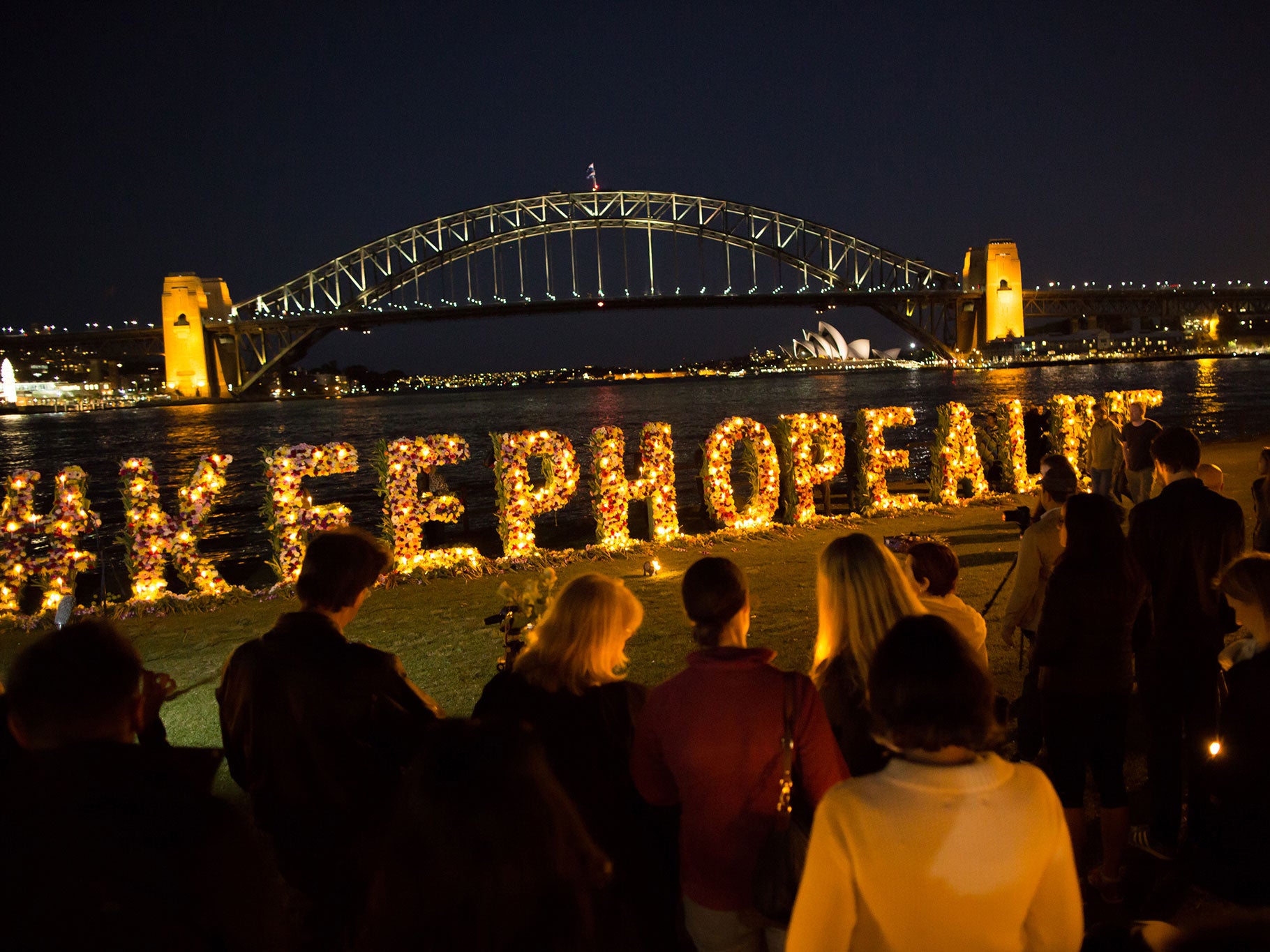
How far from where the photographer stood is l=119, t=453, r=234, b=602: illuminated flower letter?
905cm

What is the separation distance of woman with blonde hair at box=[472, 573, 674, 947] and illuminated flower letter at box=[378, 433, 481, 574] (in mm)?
7375

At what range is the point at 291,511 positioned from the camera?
9258 mm

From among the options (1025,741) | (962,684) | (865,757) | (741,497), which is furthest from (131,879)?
(741,497)

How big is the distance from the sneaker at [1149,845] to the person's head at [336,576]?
3384 millimetres

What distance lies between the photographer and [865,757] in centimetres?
261

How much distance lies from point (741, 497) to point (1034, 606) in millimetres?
13575

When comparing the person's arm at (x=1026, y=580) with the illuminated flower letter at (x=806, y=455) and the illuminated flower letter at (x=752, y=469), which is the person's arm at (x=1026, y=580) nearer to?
the illuminated flower letter at (x=752, y=469)

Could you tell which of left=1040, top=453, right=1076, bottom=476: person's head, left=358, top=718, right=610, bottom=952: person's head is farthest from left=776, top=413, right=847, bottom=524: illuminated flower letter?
left=358, top=718, right=610, bottom=952: person's head

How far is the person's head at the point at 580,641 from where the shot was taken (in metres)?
2.46

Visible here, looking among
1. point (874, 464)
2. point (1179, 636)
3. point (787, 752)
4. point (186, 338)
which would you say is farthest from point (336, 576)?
point (186, 338)

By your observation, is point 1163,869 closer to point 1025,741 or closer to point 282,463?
point 1025,741

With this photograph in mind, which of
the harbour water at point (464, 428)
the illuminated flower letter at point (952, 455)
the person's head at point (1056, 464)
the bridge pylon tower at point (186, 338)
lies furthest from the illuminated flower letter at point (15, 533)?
the bridge pylon tower at point (186, 338)

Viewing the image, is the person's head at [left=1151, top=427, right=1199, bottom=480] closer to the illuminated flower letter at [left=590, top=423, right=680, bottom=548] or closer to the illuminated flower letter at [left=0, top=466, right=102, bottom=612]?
the illuminated flower letter at [left=590, top=423, right=680, bottom=548]

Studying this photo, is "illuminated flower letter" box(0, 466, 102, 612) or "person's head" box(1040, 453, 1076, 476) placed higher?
"person's head" box(1040, 453, 1076, 476)
